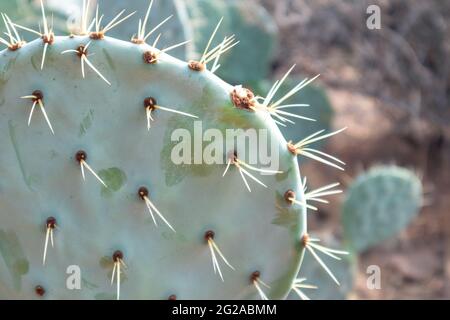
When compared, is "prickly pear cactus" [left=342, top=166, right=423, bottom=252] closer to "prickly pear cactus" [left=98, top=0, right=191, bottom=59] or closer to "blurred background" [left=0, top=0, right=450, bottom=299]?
"blurred background" [left=0, top=0, right=450, bottom=299]

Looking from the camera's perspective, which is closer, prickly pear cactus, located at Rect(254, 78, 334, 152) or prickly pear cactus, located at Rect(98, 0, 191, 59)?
prickly pear cactus, located at Rect(98, 0, 191, 59)

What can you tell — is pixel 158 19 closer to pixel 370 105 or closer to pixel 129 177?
pixel 129 177

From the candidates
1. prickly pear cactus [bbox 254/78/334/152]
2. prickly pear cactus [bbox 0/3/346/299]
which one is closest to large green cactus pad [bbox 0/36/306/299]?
prickly pear cactus [bbox 0/3/346/299]

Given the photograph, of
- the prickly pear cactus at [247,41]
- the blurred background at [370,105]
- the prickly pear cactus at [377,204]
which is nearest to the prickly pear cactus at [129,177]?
the blurred background at [370,105]

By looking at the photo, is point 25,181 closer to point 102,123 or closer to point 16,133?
point 16,133

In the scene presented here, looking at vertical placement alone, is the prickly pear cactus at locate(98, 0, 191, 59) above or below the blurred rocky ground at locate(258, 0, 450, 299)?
below
